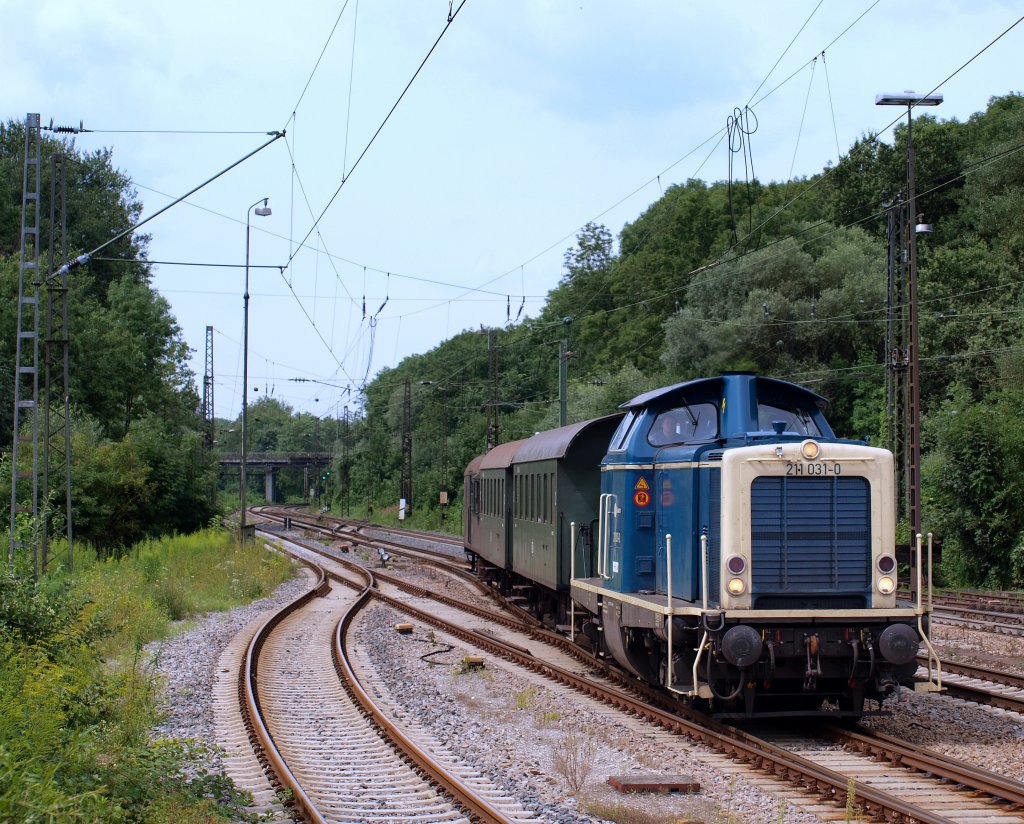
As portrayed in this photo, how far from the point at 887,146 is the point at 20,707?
49.4m

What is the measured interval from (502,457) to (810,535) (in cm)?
1213

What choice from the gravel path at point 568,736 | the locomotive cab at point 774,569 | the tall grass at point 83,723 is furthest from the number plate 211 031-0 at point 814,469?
the tall grass at point 83,723

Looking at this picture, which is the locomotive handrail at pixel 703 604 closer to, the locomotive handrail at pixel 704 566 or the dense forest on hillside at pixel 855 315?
the locomotive handrail at pixel 704 566

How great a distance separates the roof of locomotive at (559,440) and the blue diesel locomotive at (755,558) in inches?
109

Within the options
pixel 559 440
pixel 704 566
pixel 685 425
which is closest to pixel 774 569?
pixel 704 566

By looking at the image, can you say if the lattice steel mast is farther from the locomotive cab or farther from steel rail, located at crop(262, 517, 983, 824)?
the locomotive cab

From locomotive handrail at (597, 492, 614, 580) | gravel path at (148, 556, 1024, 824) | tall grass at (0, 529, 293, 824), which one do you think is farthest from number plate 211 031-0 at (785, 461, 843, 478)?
tall grass at (0, 529, 293, 824)

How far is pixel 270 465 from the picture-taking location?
105500mm

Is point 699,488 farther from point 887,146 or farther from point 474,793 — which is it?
point 887,146

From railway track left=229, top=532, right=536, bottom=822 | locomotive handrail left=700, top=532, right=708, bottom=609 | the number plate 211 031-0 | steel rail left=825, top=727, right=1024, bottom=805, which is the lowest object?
railway track left=229, top=532, right=536, bottom=822

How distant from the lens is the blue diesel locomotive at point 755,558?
886 cm

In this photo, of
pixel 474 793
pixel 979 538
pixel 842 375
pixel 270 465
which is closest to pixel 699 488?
pixel 474 793

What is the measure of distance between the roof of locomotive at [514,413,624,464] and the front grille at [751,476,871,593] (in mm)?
4495

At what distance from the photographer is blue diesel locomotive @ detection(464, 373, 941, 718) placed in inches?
349
